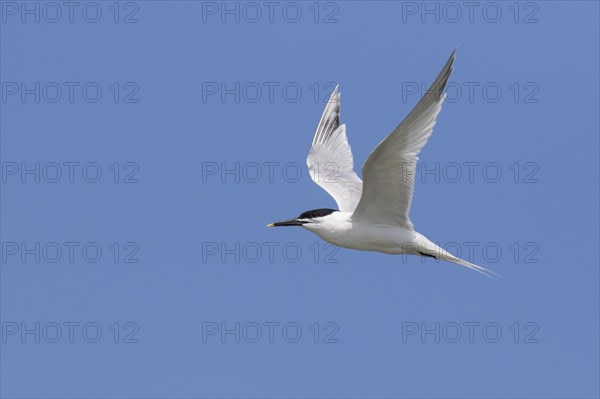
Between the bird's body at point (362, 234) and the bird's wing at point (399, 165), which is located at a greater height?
the bird's wing at point (399, 165)

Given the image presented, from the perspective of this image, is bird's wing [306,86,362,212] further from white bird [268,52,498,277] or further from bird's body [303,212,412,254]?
bird's body [303,212,412,254]

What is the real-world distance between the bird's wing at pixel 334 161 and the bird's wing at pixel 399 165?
167 centimetres

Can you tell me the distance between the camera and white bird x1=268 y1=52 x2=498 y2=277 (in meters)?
10.1

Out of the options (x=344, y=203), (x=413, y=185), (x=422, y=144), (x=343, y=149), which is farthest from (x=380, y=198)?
(x=343, y=149)

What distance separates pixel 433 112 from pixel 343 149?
4590 millimetres

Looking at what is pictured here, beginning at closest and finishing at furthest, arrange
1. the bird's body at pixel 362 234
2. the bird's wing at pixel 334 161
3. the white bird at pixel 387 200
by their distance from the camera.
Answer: the white bird at pixel 387 200
the bird's body at pixel 362 234
the bird's wing at pixel 334 161

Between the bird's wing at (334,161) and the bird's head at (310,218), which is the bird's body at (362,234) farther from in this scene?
the bird's wing at (334,161)

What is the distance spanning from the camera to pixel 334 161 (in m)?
14.3

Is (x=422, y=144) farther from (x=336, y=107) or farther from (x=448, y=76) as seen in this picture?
(x=336, y=107)

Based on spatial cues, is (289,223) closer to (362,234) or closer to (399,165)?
(362,234)

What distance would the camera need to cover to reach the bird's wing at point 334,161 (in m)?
13.4

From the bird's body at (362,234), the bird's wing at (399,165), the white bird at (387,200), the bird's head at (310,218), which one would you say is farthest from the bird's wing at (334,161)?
the bird's wing at (399,165)

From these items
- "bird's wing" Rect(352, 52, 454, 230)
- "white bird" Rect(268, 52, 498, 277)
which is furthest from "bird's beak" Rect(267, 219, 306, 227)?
"bird's wing" Rect(352, 52, 454, 230)

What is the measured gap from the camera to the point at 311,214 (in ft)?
39.5
